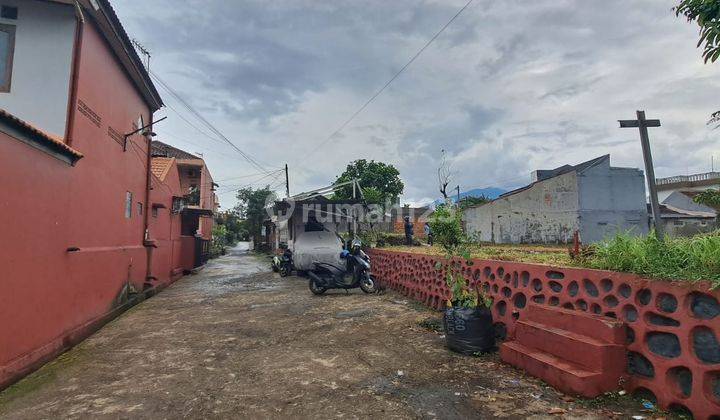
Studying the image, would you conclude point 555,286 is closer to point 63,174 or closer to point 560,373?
point 560,373

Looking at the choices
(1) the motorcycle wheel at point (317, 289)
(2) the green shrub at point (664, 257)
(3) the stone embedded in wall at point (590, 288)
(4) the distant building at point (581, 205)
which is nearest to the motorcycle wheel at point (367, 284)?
(1) the motorcycle wheel at point (317, 289)

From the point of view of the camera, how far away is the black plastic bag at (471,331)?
4.57 metres

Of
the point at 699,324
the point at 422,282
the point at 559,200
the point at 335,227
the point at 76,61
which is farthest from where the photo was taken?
the point at 559,200

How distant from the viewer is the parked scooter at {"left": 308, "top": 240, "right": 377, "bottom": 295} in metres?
9.48

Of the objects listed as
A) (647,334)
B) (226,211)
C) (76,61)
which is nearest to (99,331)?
(76,61)

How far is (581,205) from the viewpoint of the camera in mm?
23719

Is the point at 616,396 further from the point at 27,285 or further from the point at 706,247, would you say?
the point at 27,285

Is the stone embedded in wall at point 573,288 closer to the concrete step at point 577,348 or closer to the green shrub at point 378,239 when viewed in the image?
the concrete step at point 577,348

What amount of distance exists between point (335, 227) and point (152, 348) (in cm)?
927

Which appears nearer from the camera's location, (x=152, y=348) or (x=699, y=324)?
(x=699, y=324)

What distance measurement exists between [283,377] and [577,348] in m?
2.87

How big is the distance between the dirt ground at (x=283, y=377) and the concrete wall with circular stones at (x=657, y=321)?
303 millimetres

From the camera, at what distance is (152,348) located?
17.0 feet

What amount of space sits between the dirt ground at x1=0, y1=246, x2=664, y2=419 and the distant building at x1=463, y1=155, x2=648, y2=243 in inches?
745
